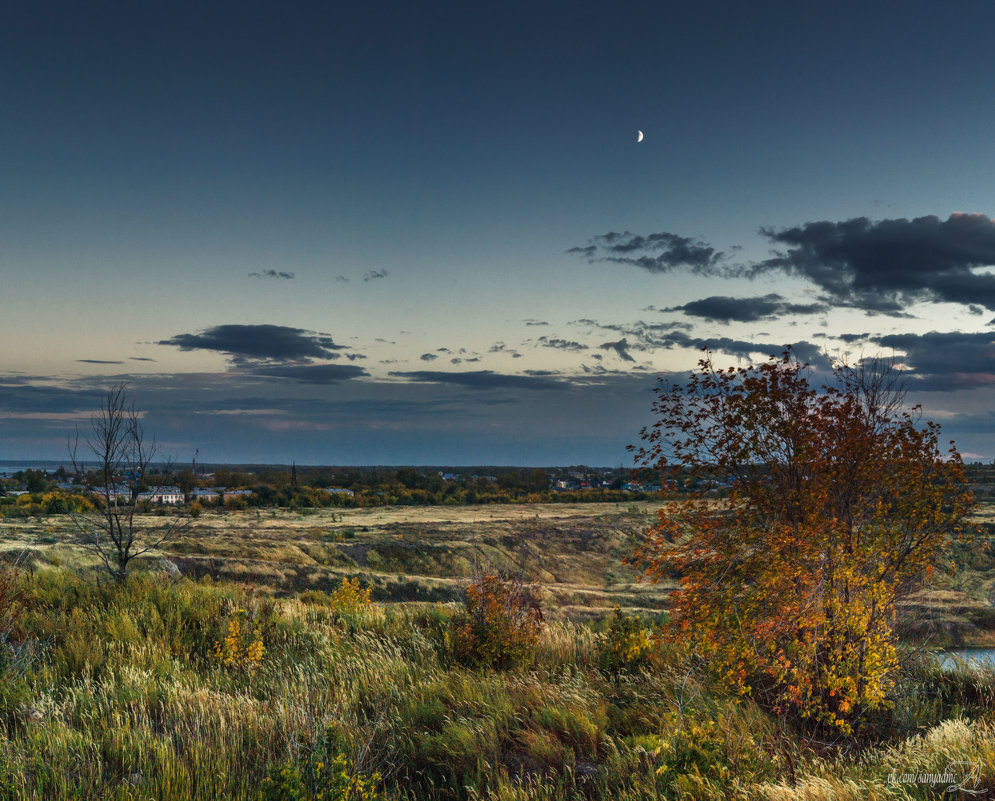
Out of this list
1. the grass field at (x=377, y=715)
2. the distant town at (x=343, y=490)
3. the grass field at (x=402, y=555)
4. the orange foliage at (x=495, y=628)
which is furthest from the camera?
the distant town at (x=343, y=490)

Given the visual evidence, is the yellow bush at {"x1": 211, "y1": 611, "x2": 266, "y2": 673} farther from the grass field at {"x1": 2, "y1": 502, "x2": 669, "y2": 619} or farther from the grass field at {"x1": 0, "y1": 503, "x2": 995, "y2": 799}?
the grass field at {"x1": 2, "y1": 502, "x2": 669, "y2": 619}

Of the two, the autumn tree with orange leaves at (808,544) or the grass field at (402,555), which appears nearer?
the autumn tree with orange leaves at (808,544)

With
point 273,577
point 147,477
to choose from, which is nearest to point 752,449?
point 147,477

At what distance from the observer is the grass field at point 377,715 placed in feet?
17.1

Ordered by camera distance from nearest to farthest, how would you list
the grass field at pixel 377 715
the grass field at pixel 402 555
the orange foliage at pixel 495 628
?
the grass field at pixel 377 715, the orange foliage at pixel 495 628, the grass field at pixel 402 555

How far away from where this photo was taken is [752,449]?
27.8ft

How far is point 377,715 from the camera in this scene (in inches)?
282

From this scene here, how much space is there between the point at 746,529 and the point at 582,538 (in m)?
44.0

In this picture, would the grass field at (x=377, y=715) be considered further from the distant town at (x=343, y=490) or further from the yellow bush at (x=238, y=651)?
the distant town at (x=343, y=490)

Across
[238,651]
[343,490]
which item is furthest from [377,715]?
[343,490]

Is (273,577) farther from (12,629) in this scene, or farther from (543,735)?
(543,735)

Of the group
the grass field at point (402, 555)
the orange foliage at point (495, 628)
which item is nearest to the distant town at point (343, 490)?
the grass field at point (402, 555)

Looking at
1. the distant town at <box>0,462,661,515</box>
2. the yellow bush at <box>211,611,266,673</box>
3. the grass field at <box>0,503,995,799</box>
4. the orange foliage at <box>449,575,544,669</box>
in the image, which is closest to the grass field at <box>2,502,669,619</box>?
the orange foliage at <box>449,575,544,669</box>

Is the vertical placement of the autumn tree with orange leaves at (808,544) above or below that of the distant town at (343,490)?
above
